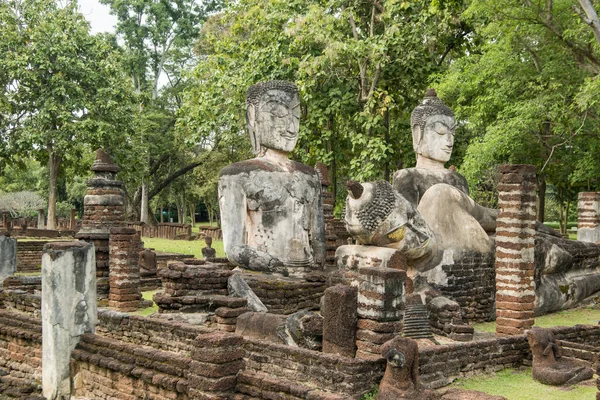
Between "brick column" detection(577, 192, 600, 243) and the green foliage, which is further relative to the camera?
"brick column" detection(577, 192, 600, 243)

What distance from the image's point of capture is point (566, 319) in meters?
9.76

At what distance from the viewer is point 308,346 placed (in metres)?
6.90

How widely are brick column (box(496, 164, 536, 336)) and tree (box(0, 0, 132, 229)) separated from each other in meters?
18.0

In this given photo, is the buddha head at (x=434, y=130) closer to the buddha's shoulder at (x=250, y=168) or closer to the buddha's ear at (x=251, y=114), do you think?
the buddha's shoulder at (x=250, y=168)

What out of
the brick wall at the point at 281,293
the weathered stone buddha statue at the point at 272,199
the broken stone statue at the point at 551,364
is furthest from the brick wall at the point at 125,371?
the broken stone statue at the point at 551,364

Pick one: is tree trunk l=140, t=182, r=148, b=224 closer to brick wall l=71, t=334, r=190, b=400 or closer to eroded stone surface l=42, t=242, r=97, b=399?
eroded stone surface l=42, t=242, r=97, b=399

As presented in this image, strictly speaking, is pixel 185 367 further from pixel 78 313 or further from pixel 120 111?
pixel 120 111

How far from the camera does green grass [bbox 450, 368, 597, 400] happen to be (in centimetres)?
627

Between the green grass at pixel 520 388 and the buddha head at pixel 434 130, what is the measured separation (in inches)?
175

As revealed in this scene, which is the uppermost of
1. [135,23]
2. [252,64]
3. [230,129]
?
[135,23]

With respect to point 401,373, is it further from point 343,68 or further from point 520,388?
point 343,68

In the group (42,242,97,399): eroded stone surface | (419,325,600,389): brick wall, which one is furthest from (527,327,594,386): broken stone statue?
(42,242,97,399): eroded stone surface

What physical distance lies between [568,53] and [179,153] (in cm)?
2473

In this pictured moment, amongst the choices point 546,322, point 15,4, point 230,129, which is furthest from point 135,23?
point 546,322
